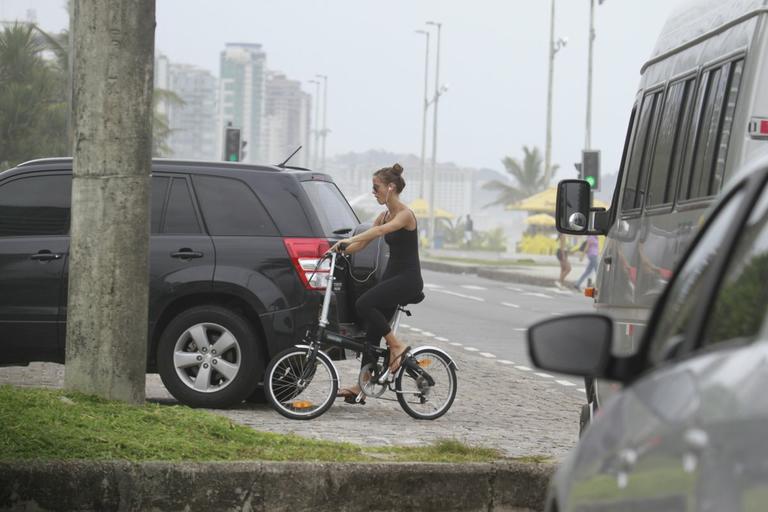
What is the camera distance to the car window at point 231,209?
11.8 metres

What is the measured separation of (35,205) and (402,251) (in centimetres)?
263

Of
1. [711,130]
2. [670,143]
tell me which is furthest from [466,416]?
[711,130]

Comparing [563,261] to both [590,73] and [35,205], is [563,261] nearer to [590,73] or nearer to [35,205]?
[590,73]

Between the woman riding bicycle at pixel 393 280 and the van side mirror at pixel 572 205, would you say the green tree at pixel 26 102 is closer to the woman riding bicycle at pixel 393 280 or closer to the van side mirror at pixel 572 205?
the woman riding bicycle at pixel 393 280

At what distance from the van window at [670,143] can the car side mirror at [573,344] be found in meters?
4.57

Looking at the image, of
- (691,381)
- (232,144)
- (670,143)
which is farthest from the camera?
(232,144)

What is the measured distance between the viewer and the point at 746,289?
3.13 metres

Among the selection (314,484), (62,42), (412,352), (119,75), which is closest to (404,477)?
(314,484)

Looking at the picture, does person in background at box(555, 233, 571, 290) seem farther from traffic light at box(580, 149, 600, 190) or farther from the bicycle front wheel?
the bicycle front wheel

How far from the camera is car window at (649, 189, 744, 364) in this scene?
342 cm

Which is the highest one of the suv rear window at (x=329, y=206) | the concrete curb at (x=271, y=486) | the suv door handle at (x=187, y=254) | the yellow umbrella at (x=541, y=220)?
the suv rear window at (x=329, y=206)

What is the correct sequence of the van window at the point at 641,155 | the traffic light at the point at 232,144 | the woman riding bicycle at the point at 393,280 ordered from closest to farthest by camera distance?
1. the van window at the point at 641,155
2. the woman riding bicycle at the point at 393,280
3. the traffic light at the point at 232,144

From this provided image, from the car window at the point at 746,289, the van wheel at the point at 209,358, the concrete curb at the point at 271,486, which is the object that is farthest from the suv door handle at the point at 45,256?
the car window at the point at 746,289

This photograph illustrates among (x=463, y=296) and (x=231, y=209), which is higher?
(x=231, y=209)
